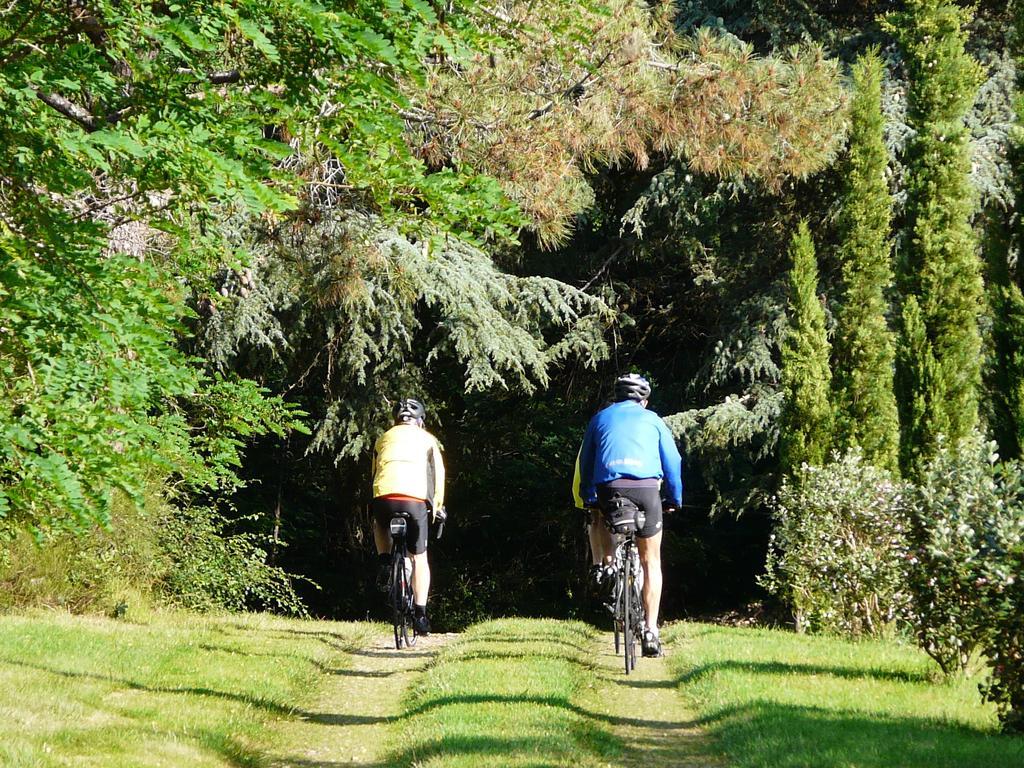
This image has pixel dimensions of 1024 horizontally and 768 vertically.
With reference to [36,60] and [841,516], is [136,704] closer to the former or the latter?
[36,60]

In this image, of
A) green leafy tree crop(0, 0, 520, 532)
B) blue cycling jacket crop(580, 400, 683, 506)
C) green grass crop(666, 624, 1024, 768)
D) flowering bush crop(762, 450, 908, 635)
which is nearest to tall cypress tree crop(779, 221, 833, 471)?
flowering bush crop(762, 450, 908, 635)

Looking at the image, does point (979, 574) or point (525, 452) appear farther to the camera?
point (525, 452)

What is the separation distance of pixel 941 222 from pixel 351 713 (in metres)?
10.9

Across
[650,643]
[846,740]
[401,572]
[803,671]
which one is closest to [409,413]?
[401,572]

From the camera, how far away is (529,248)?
64.4 ft

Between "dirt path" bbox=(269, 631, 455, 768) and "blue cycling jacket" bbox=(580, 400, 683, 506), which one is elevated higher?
"blue cycling jacket" bbox=(580, 400, 683, 506)

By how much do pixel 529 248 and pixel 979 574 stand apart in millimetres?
14404

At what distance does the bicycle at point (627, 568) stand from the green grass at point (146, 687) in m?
2.13

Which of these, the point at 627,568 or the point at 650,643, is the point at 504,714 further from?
the point at 650,643

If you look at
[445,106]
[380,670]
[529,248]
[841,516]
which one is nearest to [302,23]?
[380,670]

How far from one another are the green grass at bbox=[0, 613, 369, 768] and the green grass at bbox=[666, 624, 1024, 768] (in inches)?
97.2

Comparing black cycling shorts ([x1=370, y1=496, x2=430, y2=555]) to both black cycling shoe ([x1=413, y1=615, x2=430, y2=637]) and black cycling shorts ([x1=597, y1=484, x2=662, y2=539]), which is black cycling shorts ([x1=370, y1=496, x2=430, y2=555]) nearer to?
black cycling shoe ([x1=413, y1=615, x2=430, y2=637])

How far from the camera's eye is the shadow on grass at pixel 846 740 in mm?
4742

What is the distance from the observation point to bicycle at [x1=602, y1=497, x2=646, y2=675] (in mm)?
7578
